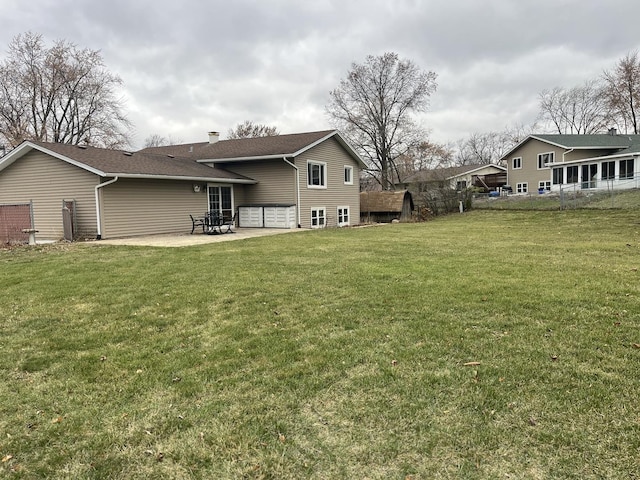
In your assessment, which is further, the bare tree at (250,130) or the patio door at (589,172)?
the bare tree at (250,130)

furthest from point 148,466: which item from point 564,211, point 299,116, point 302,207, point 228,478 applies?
point 299,116

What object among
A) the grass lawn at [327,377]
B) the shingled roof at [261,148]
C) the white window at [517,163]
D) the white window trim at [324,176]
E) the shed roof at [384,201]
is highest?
the white window at [517,163]

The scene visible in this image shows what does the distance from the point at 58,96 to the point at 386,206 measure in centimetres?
2596

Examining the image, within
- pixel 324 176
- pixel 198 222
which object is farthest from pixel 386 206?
pixel 198 222

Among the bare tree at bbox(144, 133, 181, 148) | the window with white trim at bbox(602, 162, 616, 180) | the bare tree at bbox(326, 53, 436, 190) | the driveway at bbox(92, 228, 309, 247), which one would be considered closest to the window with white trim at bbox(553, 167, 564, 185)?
the window with white trim at bbox(602, 162, 616, 180)

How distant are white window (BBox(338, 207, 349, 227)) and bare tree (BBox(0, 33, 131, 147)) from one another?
68.2 feet

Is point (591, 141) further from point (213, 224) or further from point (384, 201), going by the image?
point (213, 224)

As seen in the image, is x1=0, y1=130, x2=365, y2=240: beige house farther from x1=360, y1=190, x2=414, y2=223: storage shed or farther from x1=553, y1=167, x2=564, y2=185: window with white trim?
x1=553, y1=167, x2=564, y2=185: window with white trim

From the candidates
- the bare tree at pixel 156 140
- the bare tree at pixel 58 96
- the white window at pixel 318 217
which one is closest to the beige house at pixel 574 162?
the white window at pixel 318 217

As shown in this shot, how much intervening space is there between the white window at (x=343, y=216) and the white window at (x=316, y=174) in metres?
2.09

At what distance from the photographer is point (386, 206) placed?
2378 cm

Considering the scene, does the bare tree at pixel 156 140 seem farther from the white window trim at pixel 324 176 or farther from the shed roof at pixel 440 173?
the white window trim at pixel 324 176

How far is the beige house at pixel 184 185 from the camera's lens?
1352 cm

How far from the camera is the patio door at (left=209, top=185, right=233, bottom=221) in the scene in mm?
17500
